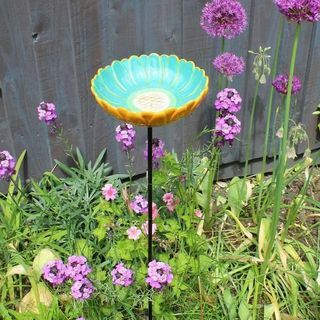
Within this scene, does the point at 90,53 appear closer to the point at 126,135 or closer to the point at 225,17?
the point at 126,135

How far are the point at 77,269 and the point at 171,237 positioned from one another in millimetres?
597

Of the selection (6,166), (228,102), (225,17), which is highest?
(225,17)

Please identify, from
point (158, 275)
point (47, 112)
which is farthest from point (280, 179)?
point (47, 112)

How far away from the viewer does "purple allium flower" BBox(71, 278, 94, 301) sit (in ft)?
6.15

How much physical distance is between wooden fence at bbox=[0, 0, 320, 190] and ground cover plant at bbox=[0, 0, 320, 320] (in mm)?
96

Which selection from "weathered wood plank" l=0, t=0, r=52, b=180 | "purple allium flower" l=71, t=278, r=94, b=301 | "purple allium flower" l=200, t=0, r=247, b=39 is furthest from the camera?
"weathered wood plank" l=0, t=0, r=52, b=180

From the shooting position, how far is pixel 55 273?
1924 mm

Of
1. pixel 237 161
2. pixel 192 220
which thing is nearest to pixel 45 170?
pixel 192 220

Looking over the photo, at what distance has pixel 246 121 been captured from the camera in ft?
9.94

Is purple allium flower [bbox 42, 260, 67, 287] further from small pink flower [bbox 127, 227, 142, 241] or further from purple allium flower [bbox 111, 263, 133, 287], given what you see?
small pink flower [bbox 127, 227, 142, 241]

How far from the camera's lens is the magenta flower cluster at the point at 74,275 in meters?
1.88

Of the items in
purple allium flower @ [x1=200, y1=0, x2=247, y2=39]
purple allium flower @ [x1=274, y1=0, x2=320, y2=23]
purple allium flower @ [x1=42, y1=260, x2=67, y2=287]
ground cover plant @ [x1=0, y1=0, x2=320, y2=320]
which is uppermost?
purple allium flower @ [x1=274, y1=0, x2=320, y2=23]

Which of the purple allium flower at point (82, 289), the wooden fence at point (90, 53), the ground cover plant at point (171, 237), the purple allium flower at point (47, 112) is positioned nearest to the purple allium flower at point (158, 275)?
the ground cover plant at point (171, 237)

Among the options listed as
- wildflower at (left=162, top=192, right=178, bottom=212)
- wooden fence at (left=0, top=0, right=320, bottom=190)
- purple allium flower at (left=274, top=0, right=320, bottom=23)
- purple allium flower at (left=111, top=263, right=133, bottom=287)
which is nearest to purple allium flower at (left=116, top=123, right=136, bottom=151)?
wildflower at (left=162, top=192, right=178, bottom=212)
